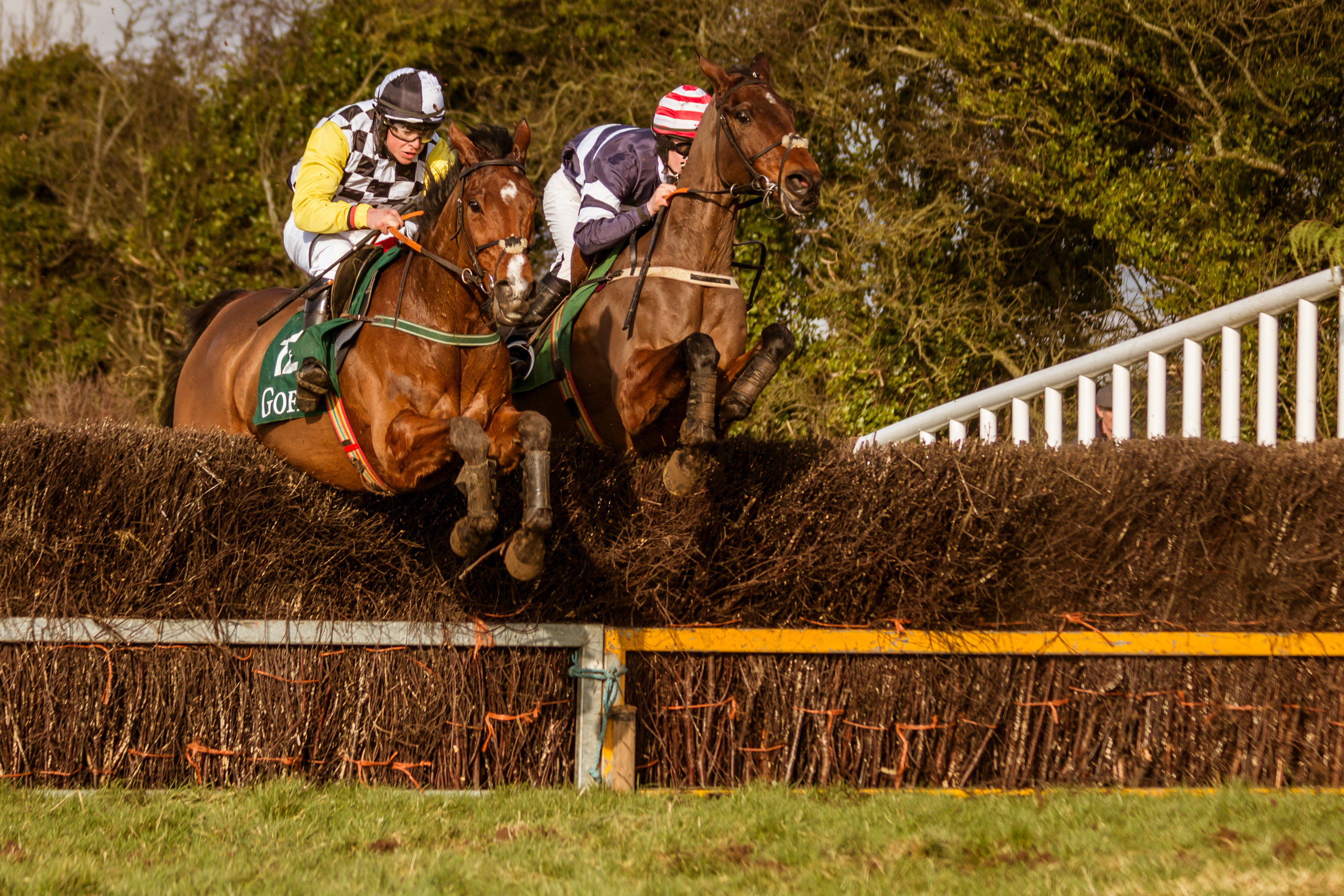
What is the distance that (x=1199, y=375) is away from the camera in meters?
6.51

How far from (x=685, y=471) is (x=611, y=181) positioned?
1.62 metres

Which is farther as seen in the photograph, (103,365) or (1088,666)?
(103,365)

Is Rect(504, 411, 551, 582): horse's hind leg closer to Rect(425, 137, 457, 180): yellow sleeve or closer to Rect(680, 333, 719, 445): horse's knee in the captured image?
Rect(680, 333, 719, 445): horse's knee

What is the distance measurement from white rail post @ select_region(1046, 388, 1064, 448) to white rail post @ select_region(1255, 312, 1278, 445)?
1114 mm

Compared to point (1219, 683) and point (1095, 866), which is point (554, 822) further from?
point (1219, 683)

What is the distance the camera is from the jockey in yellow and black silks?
4.76 metres

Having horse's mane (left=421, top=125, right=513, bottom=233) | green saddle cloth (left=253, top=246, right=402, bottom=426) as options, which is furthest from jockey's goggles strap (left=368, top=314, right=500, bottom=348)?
horse's mane (left=421, top=125, right=513, bottom=233)

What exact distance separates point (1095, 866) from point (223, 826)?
246 centimetres

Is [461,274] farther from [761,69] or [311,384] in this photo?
[761,69]

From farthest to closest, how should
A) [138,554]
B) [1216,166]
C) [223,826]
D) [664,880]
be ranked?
[1216,166] < [138,554] < [223,826] < [664,880]

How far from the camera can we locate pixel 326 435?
4.68 meters

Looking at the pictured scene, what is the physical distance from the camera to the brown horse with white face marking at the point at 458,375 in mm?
3920

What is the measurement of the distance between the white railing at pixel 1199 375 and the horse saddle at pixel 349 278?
239 cm

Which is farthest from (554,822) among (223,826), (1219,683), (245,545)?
(1219,683)
